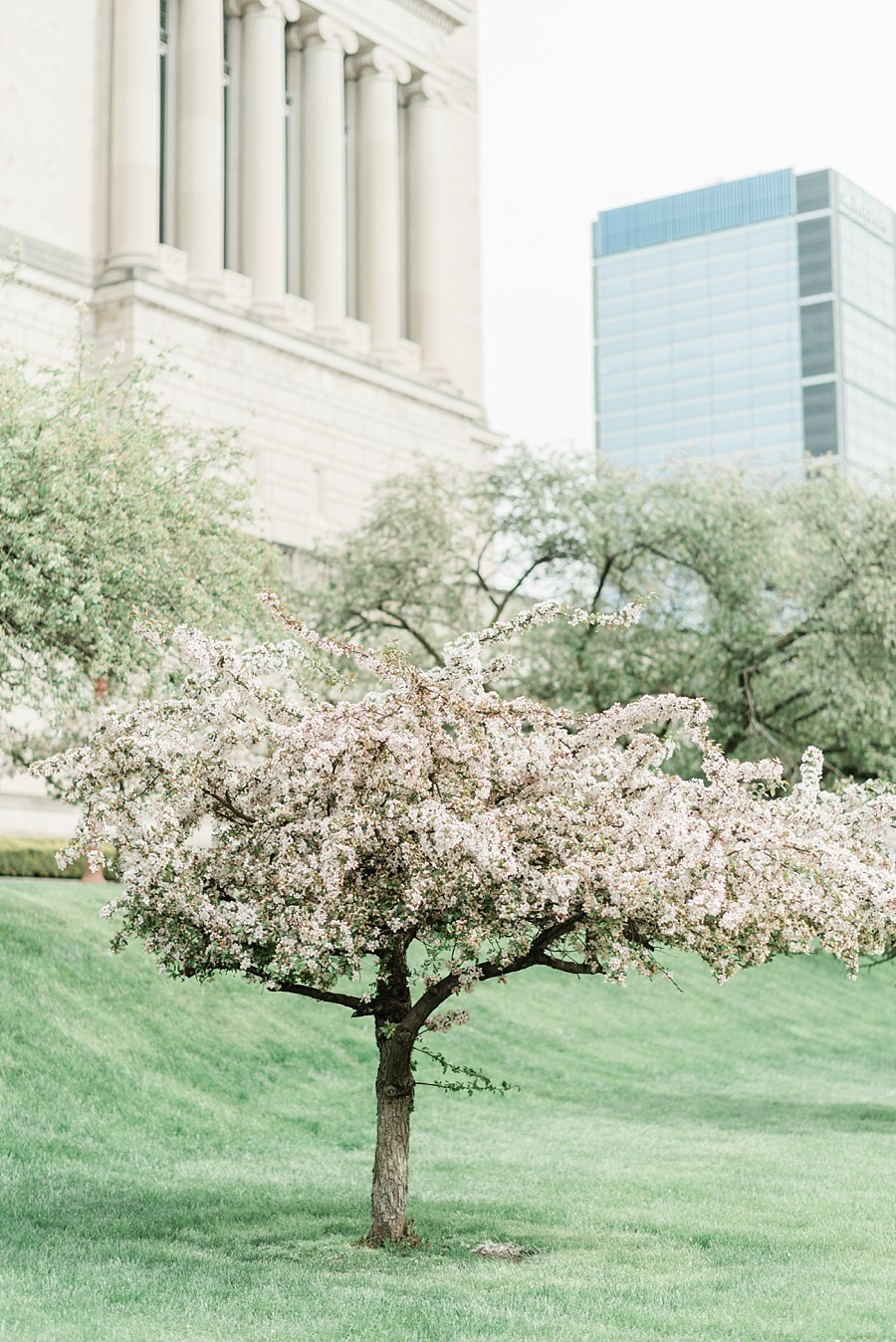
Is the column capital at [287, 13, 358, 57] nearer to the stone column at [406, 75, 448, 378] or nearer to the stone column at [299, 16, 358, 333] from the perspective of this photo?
the stone column at [299, 16, 358, 333]

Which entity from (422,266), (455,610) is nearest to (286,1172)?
(455,610)

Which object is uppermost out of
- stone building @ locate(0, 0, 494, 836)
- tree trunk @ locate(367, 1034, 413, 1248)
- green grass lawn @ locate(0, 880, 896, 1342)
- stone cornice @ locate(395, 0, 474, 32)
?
stone cornice @ locate(395, 0, 474, 32)

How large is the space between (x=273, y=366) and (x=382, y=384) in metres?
4.96

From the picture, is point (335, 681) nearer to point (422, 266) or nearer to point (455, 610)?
point (455, 610)

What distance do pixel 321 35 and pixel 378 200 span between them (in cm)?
548

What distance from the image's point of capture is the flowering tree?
12.8m

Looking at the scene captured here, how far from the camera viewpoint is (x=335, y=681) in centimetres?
1392

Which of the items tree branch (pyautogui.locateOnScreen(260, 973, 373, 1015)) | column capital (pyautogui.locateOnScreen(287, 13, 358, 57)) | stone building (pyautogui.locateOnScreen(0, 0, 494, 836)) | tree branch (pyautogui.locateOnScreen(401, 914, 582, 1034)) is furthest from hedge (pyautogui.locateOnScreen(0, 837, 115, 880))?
column capital (pyautogui.locateOnScreen(287, 13, 358, 57))

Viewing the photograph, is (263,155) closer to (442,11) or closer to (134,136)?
(134,136)

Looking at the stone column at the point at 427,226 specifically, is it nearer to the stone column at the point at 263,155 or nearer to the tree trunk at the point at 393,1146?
the stone column at the point at 263,155

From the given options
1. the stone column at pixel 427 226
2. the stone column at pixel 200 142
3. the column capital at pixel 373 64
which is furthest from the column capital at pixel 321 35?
the stone column at pixel 200 142

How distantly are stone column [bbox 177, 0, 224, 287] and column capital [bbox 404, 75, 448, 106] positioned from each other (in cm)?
953

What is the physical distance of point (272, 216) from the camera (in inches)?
2041

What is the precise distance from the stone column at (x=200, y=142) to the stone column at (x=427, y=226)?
9.10 metres
